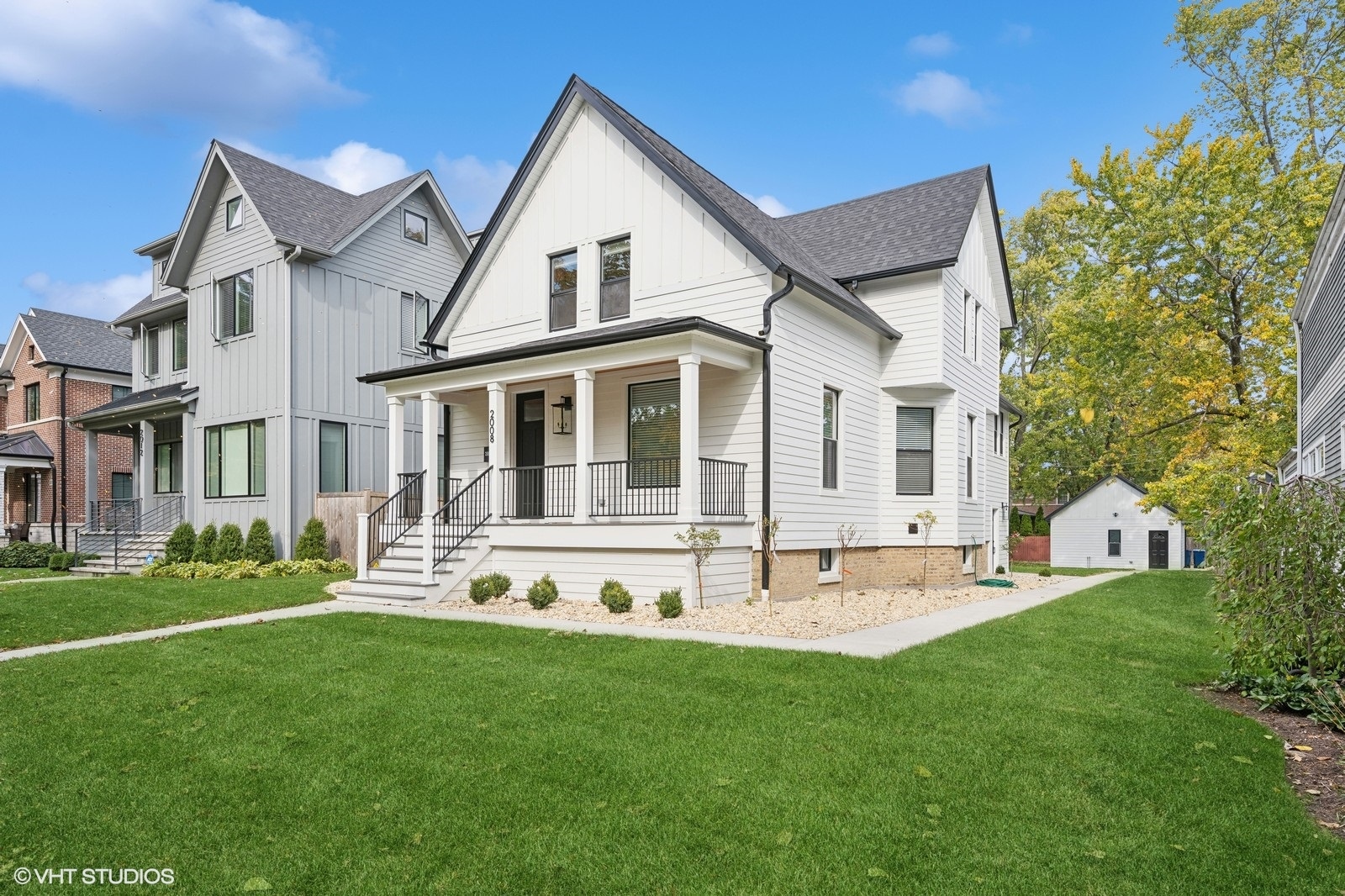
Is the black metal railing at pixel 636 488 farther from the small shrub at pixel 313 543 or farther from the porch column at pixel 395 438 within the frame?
the small shrub at pixel 313 543

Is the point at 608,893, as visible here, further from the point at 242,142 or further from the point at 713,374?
the point at 242,142

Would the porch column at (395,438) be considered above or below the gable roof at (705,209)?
below

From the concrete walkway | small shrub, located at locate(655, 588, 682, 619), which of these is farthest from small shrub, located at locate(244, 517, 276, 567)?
small shrub, located at locate(655, 588, 682, 619)

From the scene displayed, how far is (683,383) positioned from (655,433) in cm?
207

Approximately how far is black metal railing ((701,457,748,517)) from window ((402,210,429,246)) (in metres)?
12.8

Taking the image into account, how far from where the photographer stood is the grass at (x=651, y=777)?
3.78 meters

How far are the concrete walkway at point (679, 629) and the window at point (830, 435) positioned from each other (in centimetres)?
308

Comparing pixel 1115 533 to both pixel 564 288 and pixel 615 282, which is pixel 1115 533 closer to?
pixel 615 282

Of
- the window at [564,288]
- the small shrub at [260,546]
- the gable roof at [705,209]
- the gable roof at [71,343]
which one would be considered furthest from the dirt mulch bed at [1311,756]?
the gable roof at [71,343]

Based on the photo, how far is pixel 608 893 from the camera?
3557 millimetres

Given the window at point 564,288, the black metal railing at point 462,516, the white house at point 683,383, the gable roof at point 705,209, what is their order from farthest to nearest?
the window at point 564,288, the black metal railing at point 462,516, the gable roof at point 705,209, the white house at point 683,383

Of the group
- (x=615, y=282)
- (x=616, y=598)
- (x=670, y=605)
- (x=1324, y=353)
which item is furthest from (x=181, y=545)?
(x=1324, y=353)

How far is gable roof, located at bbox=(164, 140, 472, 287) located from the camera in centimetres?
1964

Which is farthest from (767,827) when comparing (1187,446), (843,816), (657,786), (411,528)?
(1187,446)
